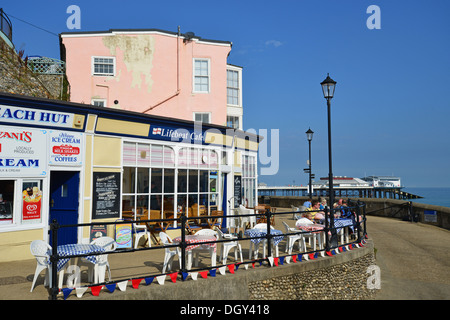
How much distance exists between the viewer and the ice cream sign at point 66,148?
9641 millimetres

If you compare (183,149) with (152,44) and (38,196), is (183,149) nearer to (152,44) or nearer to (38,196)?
(38,196)

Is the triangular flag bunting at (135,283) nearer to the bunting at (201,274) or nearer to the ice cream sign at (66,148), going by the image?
the bunting at (201,274)

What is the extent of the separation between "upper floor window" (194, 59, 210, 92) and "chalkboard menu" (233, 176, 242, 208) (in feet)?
15.6

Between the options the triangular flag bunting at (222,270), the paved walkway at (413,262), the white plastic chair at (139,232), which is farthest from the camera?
the paved walkway at (413,262)

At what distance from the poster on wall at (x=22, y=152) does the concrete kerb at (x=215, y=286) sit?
4.70m

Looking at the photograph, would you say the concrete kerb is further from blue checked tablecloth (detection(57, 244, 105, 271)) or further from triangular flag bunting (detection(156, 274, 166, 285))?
blue checked tablecloth (detection(57, 244, 105, 271))

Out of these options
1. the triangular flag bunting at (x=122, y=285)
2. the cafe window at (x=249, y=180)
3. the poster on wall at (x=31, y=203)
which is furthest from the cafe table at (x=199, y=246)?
the cafe window at (x=249, y=180)

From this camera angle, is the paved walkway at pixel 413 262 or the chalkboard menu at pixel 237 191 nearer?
the paved walkway at pixel 413 262

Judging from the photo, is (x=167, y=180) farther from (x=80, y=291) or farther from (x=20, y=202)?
(x=80, y=291)

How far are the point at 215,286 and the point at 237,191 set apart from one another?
30.4ft

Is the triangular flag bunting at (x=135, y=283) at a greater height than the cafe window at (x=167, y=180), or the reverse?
the cafe window at (x=167, y=180)

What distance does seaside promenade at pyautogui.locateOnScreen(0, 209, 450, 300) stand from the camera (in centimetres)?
686

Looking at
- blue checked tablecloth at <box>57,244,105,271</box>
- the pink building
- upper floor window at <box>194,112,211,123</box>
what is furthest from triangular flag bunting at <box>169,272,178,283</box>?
upper floor window at <box>194,112,211,123</box>

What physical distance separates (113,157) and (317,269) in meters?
6.33
